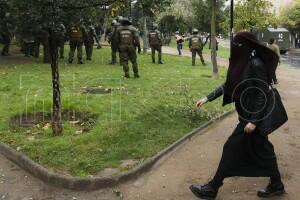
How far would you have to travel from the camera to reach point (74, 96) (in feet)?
36.0

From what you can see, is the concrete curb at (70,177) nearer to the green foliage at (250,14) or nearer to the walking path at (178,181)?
the walking path at (178,181)

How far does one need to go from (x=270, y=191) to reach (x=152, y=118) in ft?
12.4

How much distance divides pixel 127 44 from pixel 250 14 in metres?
6.24

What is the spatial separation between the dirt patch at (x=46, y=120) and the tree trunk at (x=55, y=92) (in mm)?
558

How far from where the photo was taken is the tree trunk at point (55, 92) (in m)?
7.74

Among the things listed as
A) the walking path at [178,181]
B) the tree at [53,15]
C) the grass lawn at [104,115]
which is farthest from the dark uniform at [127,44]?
the walking path at [178,181]

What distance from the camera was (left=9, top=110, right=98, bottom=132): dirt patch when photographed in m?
8.80

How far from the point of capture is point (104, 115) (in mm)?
9164

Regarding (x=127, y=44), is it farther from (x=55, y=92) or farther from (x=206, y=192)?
(x=206, y=192)

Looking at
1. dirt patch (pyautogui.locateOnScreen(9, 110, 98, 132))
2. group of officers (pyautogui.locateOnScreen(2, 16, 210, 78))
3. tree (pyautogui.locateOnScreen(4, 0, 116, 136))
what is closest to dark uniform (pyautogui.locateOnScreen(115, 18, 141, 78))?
group of officers (pyautogui.locateOnScreen(2, 16, 210, 78))

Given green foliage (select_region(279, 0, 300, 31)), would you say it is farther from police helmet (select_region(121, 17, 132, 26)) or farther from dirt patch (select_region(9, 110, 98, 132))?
dirt patch (select_region(9, 110, 98, 132))

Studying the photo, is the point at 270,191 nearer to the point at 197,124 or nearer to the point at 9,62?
the point at 197,124

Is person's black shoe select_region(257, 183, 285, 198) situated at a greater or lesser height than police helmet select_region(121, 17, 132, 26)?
lesser

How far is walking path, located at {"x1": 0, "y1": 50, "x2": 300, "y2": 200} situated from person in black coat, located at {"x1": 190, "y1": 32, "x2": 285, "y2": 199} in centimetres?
37
